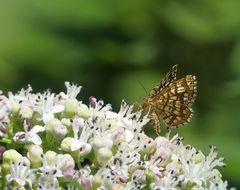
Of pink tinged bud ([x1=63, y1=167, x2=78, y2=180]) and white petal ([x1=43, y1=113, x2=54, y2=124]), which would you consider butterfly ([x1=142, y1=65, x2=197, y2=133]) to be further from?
pink tinged bud ([x1=63, y1=167, x2=78, y2=180])

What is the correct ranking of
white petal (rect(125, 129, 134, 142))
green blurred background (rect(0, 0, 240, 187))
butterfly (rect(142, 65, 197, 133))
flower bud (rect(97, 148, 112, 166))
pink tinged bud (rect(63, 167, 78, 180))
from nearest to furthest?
pink tinged bud (rect(63, 167, 78, 180)) → flower bud (rect(97, 148, 112, 166)) → white petal (rect(125, 129, 134, 142)) → butterfly (rect(142, 65, 197, 133)) → green blurred background (rect(0, 0, 240, 187))

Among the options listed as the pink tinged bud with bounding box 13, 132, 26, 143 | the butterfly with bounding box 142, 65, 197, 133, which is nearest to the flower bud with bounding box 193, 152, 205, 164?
the butterfly with bounding box 142, 65, 197, 133

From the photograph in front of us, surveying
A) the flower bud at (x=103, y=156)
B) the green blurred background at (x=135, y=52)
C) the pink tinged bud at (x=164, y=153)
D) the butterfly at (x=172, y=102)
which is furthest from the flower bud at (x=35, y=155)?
the green blurred background at (x=135, y=52)

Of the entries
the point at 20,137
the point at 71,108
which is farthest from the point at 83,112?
the point at 20,137

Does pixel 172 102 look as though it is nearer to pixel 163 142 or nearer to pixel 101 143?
pixel 163 142

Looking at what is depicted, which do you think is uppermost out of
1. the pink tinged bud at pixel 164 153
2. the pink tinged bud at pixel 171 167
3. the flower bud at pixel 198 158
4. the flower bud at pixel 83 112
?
the flower bud at pixel 83 112

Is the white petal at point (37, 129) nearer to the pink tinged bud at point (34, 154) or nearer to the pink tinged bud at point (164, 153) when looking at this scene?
the pink tinged bud at point (34, 154)

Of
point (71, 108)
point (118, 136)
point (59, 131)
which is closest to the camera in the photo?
point (59, 131)
